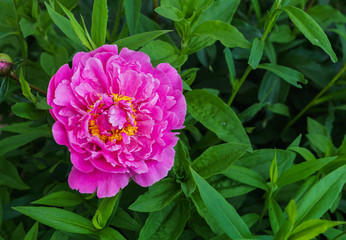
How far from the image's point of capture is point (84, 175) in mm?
493

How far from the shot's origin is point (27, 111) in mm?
530

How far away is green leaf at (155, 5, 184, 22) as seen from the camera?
1.74ft

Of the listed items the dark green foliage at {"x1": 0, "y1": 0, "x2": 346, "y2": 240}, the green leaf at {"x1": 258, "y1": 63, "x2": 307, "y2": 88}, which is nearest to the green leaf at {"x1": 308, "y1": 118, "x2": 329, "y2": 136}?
the dark green foliage at {"x1": 0, "y1": 0, "x2": 346, "y2": 240}

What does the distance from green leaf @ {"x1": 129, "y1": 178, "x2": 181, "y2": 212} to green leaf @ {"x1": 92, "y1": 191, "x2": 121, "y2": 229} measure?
26 mm

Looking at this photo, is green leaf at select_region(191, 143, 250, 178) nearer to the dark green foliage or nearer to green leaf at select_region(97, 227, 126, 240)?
the dark green foliage

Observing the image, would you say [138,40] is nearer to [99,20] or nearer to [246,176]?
[99,20]

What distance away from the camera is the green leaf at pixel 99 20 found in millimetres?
533

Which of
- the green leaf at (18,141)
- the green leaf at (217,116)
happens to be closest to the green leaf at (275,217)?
the green leaf at (217,116)

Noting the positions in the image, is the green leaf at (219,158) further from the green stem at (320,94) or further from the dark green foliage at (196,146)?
the green stem at (320,94)

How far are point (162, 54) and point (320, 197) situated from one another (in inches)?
12.1

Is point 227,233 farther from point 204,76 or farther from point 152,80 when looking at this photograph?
point 204,76

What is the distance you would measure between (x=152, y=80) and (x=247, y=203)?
1.38 ft

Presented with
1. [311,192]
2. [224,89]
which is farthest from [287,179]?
[224,89]

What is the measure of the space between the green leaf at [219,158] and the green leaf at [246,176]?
50 millimetres
